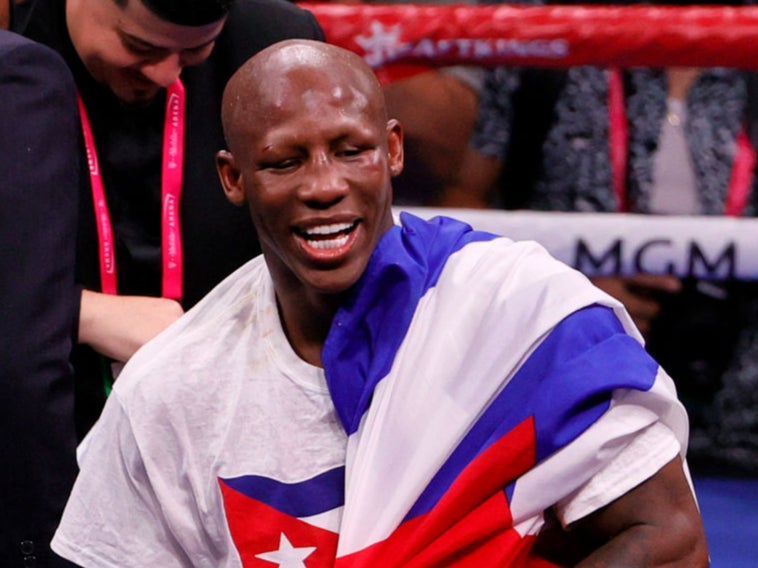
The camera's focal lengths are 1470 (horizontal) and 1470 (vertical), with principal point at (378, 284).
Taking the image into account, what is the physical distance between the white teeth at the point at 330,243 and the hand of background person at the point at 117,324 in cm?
33

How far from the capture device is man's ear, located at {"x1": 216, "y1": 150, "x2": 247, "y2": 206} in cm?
148

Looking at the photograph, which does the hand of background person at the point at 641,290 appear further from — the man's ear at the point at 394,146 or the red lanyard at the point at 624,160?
the man's ear at the point at 394,146

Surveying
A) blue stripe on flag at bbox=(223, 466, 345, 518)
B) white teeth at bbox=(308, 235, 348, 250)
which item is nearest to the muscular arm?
blue stripe on flag at bbox=(223, 466, 345, 518)

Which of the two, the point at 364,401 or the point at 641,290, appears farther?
the point at 641,290

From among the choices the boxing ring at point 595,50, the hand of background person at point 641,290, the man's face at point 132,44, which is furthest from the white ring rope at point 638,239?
the man's face at point 132,44

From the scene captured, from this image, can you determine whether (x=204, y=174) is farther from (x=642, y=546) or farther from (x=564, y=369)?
Result: (x=642, y=546)

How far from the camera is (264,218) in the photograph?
4.66ft

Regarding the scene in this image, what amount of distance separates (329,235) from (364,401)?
160 mm

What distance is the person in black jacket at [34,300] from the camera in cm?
150

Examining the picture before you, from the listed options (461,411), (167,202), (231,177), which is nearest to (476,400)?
(461,411)

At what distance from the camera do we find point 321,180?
1371mm

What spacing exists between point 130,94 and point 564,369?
74cm

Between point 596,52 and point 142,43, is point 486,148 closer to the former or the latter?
point 596,52

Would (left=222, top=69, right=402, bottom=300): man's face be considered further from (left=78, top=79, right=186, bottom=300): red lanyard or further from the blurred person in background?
the blurred person in background
